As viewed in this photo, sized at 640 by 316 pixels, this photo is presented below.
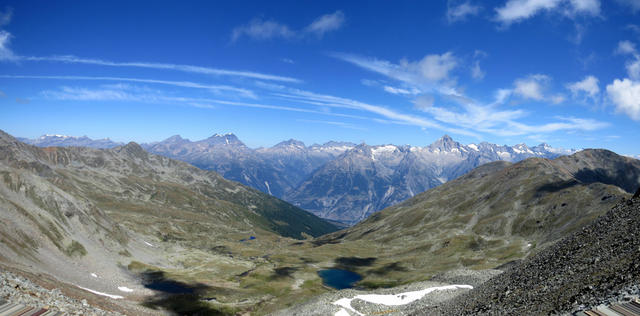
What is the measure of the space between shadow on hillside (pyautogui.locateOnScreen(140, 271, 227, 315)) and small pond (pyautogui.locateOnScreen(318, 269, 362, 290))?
58.0 m

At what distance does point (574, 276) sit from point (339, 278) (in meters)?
138

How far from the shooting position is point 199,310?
305 ft

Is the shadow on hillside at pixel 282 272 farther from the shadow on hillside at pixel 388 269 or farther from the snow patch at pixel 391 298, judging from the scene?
the snow patch at pixel 391 298

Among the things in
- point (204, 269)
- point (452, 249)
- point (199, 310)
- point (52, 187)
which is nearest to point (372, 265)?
point (452, 249)

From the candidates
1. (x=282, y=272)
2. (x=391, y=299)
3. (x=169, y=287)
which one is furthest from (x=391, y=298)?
(x=282, y=272)

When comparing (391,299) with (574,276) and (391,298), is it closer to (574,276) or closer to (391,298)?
(391,298)

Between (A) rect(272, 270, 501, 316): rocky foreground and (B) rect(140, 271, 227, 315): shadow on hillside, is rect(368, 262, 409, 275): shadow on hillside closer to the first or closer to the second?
(B) rect(140, 271, 227, 315): shadow on hillside

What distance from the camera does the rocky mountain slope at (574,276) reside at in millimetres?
31281

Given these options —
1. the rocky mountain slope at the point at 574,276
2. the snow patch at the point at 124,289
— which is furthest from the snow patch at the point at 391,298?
the snow patch at the point at 124,289

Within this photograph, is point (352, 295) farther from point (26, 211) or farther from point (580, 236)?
point (26, 211)

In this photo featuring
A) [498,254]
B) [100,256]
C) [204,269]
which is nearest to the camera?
[100,256]

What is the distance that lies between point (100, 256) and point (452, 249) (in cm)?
18033

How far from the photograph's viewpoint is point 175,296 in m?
103

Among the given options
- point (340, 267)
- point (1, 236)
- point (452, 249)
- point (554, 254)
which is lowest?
point (340, 267)
